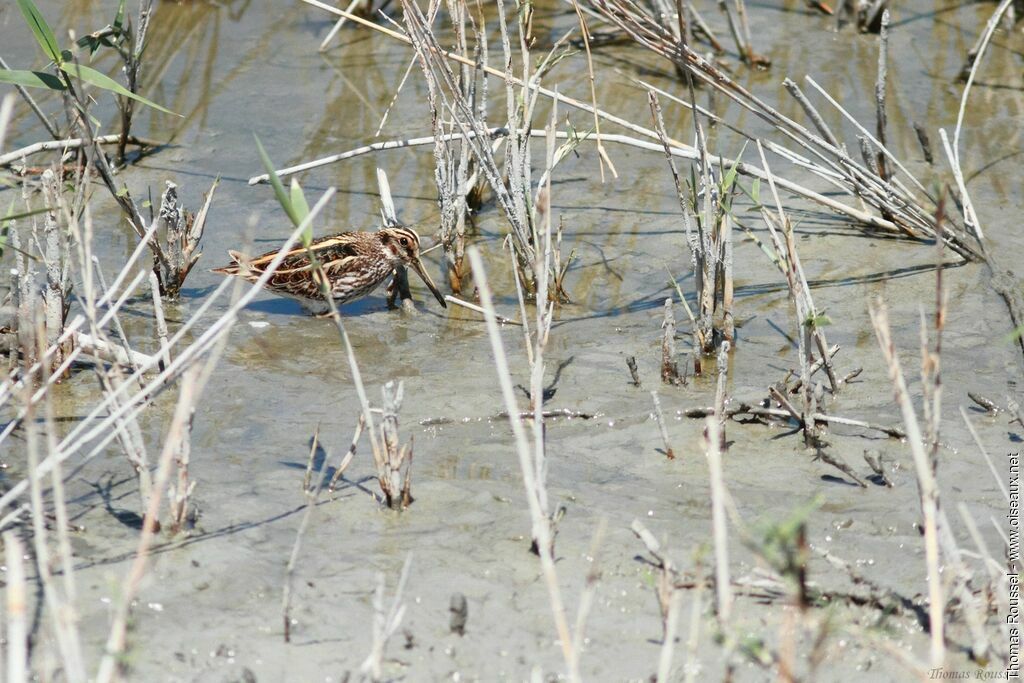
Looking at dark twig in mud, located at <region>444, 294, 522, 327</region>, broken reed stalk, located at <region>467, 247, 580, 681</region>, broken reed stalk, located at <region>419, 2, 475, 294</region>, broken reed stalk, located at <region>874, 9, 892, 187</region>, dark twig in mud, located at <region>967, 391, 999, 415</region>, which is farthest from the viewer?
broken reed stalk, located at <region>874, 9, 892, 187</region>

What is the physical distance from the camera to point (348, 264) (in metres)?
6.46

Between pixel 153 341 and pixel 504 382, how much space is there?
3.21m

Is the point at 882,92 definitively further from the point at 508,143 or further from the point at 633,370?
the point at 633,370

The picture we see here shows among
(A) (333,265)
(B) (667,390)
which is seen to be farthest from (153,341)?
(B) (667,390)

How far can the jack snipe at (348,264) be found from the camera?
6375mm

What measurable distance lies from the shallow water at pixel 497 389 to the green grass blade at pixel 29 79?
1312 mm

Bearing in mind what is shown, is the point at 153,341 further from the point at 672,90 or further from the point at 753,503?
the point at 672,90

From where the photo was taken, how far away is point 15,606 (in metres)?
2.60

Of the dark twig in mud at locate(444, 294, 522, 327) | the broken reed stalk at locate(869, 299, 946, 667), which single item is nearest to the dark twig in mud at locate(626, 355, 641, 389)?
the dark twig in mud at locate(444, 294, 522, 327)

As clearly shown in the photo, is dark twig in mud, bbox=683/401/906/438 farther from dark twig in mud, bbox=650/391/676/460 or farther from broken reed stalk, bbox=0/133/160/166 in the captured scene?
broken reed stalk, bbox=0/133/160/166

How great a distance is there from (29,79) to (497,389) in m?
2.31

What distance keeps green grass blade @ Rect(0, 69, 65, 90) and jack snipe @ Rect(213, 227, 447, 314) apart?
5.02 ft

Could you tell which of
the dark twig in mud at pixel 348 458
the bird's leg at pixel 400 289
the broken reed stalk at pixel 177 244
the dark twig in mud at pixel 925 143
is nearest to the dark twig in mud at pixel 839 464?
the dark twig in mud at pixel 348 458

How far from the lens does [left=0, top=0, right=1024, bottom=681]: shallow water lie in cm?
371
